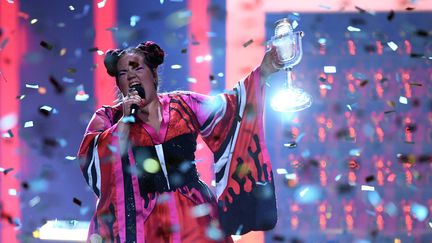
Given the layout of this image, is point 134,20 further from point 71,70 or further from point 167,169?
point 167,169

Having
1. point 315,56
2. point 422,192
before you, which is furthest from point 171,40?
point 422,192

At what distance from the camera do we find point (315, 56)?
278 centimetres

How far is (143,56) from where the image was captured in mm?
2111

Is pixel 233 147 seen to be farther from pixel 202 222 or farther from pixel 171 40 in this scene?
pixel 171 40

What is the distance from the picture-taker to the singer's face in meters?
2.06

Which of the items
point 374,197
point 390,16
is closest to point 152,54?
point 390,16

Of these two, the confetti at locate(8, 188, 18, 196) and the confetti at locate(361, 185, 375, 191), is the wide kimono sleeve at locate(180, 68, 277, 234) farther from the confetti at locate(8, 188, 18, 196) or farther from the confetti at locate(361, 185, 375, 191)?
the confetti at locate(8, 188, 18, 196)

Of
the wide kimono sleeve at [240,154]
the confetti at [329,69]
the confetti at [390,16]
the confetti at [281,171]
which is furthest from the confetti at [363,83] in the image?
the wide kimono sleeve at [240,154]

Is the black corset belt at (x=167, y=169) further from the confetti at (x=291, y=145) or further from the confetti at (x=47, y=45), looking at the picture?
the confetti at (x=47, y=45)

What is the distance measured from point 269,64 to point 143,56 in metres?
0.40

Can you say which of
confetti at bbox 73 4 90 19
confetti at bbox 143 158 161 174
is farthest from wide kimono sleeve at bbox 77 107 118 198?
confetti at bbox 73 4 90 19

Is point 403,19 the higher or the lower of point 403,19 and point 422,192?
the higher

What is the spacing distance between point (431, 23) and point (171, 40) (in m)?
1.08

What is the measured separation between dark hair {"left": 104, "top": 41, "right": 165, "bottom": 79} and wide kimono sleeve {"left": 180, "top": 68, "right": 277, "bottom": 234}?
0.17 meters
